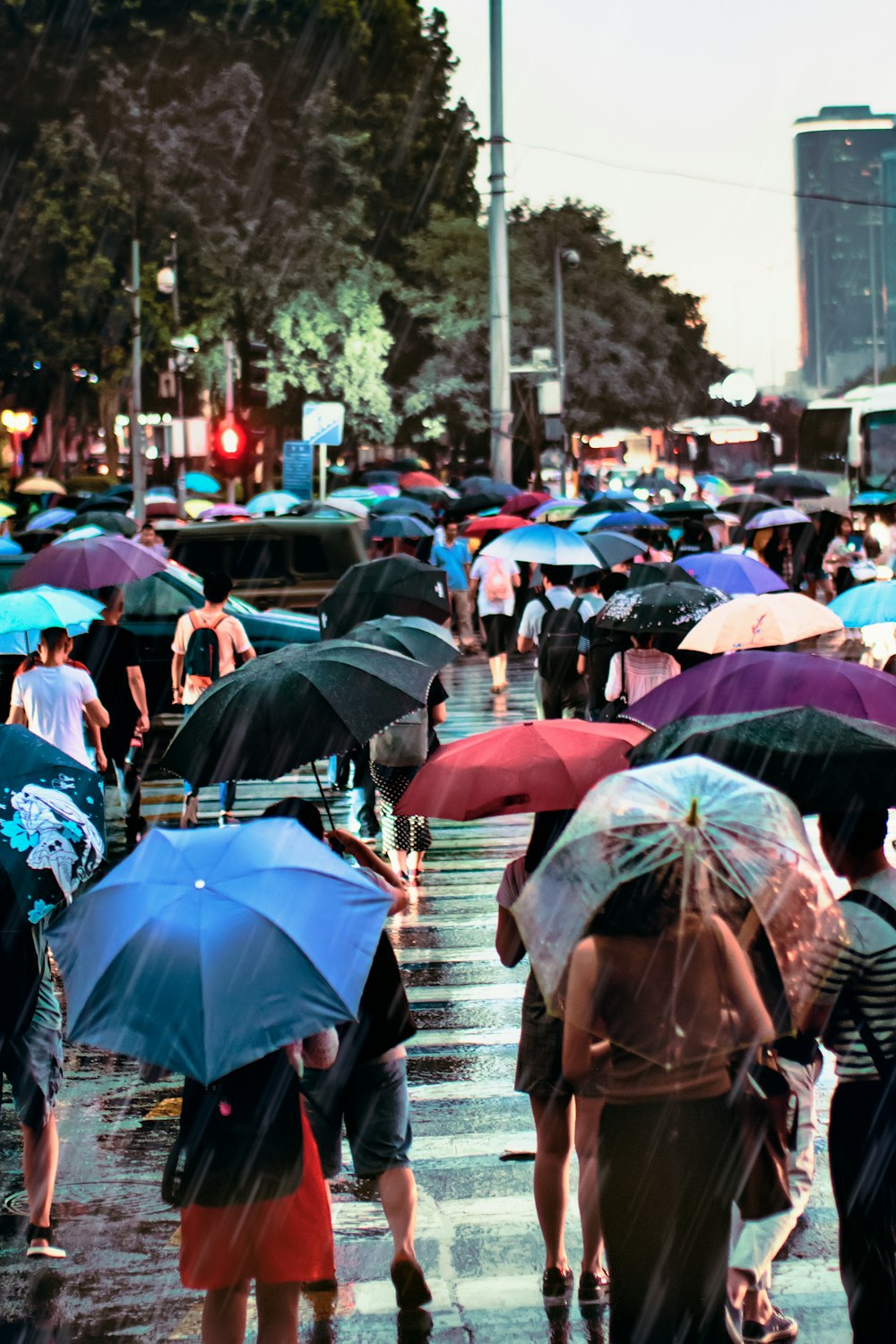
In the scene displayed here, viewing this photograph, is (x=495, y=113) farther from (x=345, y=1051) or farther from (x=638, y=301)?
(x=638, y=301)

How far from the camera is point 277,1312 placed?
4.62 meters

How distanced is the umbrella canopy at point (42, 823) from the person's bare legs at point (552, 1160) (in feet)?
4.95

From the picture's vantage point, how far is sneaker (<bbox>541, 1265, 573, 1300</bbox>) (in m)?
5.61

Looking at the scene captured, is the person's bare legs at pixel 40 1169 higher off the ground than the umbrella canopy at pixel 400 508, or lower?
lower

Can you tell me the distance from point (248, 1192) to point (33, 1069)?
165 centimetres

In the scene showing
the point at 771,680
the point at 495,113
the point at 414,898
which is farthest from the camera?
the point at 495,113

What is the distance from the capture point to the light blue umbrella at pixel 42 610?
990 cm

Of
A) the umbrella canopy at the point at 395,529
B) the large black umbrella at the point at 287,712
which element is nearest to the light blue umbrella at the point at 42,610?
the large black umbrella at the point at 287,712

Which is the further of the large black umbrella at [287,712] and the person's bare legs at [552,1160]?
the large black umbrella at [287,712]

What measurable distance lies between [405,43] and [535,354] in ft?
84.8

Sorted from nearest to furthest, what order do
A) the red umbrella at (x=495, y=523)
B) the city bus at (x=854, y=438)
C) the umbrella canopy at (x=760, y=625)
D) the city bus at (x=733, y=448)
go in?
the umbrella canopy at (x=760, y=625) < the red umbrella at (x=495, y=523) < the city bus at (x=854, y=438) < the city bus at (x=733, y=448)

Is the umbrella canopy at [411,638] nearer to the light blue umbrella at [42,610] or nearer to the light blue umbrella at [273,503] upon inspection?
the light blue umbrella at [42,610]

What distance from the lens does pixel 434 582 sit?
39.3 ft

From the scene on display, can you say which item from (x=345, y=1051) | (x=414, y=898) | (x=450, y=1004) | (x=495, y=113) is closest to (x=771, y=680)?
(x=345, y=1051)
